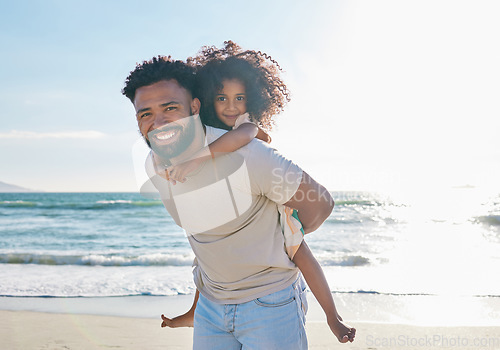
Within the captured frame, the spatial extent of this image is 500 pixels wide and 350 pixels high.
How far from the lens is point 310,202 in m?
1.65

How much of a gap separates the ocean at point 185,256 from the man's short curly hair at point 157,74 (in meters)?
5.09

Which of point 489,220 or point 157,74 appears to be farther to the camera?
point 489,220

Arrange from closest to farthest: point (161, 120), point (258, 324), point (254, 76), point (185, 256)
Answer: point (258, 324), point (161, 120), point (254, 76), point (185, 256)

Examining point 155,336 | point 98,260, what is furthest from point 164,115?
point 98,260

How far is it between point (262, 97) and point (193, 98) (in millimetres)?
878

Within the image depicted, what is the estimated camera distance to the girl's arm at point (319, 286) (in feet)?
5.76

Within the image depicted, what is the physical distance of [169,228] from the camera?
1617 centimetres

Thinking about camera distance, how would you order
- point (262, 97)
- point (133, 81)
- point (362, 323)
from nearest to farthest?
point (133, 81)
point (262, 97)
point (362, 323)

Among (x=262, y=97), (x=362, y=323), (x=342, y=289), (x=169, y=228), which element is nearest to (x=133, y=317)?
(x=362, y=323)

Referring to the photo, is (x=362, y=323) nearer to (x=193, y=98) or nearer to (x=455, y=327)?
(x=455, y=327)

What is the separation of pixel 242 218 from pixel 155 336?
11.6 feet

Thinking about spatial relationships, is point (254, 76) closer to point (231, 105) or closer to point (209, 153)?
point (231, 105)

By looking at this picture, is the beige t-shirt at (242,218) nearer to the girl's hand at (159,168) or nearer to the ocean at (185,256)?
the girl's hand at (159,168)

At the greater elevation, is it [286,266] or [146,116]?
[146,116]
